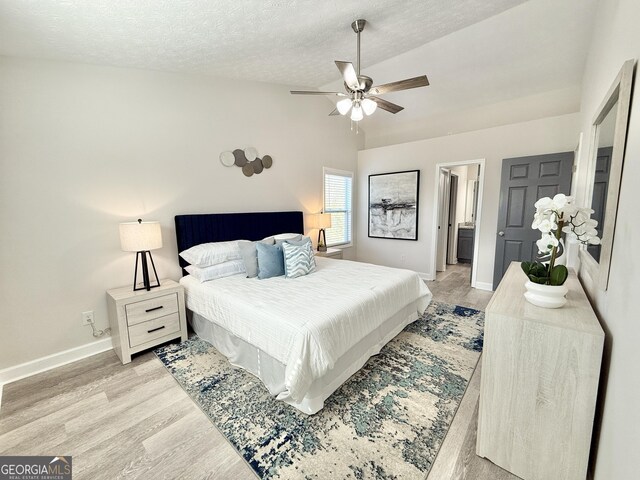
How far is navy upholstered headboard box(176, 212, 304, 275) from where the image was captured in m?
3.00

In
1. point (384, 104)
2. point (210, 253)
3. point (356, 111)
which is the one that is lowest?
point (210, 253)

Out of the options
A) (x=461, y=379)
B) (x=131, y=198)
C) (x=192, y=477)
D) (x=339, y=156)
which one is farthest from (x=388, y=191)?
(x=192, y=477)

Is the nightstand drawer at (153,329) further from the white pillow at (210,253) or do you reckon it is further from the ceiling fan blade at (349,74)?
the ceiling fan blade at (349,74)

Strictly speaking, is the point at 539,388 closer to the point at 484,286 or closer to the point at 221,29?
the point at 221,29

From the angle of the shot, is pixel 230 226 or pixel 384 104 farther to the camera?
pixel 230 226

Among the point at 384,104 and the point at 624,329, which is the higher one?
the point at 384,104

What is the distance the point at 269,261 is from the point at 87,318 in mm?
1766

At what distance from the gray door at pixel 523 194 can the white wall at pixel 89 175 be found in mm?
3750

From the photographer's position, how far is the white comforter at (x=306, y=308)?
66.9 inches

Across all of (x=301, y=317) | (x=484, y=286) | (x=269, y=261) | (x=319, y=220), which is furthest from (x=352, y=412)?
(x=484, y=286)

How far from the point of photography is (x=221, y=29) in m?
2.18

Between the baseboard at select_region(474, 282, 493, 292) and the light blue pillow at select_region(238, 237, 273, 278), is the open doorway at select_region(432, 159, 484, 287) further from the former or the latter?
the light blue pillow at select_region(238, 237, 273, 278)

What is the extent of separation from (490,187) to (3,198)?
216 inches

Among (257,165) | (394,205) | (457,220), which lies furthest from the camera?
(457,220)
